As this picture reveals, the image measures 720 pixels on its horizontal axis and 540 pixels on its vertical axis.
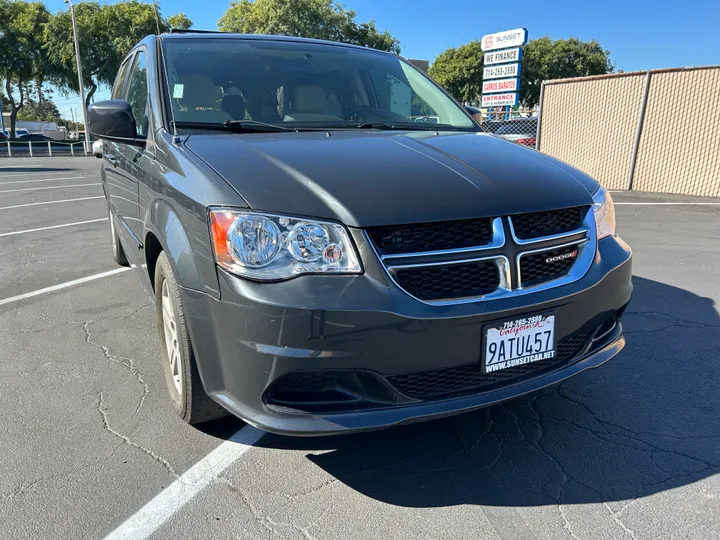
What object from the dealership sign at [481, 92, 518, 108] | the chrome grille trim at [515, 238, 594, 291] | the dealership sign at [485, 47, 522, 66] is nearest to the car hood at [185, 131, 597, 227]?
the chrome grille trim at [515, 238, 594, 291]

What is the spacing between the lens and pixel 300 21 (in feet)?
115

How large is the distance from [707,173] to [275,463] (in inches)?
434

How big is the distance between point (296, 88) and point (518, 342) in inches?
78.2

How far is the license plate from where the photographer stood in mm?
2014

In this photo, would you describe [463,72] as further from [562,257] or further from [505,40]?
[562,257]

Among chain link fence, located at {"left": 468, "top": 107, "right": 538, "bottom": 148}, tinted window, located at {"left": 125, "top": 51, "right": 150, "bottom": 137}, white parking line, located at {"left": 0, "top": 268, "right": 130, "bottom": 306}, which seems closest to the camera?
tinted window, located at {"left": 125, "top": 51, "right": 150, "bottom": 137}

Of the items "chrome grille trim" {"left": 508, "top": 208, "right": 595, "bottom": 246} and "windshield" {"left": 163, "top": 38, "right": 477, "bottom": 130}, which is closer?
"chrome grille trim" {"left": 508, "top": 208, "right": 595, "bottom": 246}

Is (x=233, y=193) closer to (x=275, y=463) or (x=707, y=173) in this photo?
(x=275, y=463)

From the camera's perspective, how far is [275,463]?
234 centimetres

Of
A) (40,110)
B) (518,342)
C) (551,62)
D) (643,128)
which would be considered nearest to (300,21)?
(551,62)

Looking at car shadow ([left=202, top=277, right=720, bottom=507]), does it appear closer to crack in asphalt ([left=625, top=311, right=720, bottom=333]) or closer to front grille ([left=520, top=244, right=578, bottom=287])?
front grille ([left=520, top=244, right=578, bottom=287])

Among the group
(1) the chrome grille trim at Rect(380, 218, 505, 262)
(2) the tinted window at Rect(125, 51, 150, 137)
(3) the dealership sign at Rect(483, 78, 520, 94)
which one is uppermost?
(3) the dealership sign at Rect(483, 78, 520, 94)

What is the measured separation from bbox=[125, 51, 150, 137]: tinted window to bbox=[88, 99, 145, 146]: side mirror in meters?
0.08

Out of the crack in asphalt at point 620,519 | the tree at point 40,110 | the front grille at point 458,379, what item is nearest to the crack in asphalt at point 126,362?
the front grille at point 458,379
